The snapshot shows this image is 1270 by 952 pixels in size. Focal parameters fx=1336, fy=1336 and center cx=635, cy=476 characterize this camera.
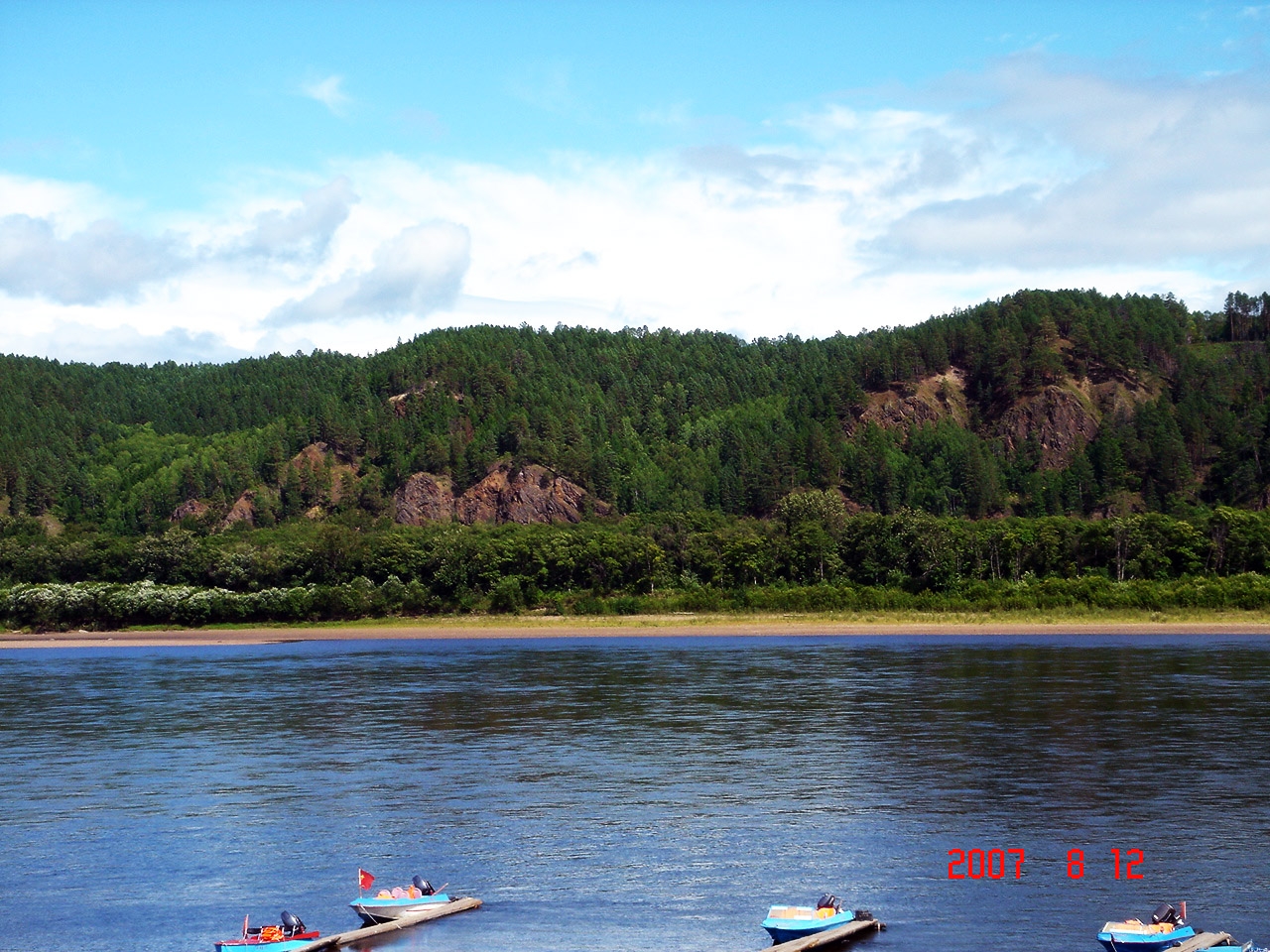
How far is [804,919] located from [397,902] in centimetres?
1001

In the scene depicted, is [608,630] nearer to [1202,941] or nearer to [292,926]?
[292,926]

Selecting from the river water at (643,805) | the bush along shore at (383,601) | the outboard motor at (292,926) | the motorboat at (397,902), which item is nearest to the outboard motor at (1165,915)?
the river water at (643,805)

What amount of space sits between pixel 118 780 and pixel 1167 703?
53.9 meters

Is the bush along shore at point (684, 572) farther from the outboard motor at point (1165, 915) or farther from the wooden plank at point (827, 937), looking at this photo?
the wooden plank at point (827, 937)

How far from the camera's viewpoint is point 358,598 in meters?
171

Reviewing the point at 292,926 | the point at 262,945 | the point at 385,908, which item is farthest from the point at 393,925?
the point at 262,945

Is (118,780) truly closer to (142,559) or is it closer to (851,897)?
(851,897)

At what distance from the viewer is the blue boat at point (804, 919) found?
1219 inches

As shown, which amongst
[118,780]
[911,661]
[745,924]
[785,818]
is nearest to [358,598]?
[911,661]

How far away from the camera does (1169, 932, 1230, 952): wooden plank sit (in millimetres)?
28850
